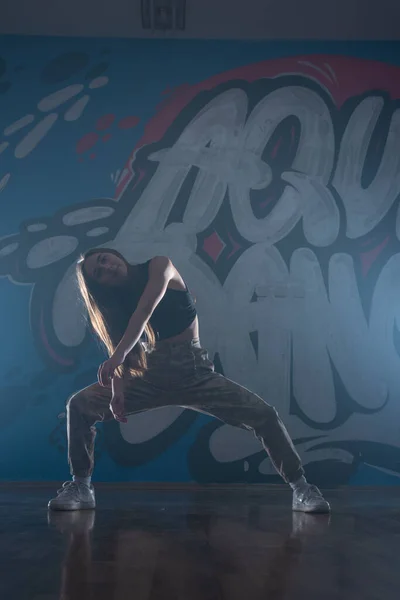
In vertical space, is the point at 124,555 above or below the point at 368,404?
below

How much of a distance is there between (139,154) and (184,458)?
2232 millimetres

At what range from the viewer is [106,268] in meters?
Result: 3.54

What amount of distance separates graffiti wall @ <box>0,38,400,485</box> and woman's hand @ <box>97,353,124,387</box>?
1.28 metres

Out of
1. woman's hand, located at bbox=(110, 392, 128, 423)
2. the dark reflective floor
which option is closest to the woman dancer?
woman's hand, located at bbox=(110, 392, 128, 423)

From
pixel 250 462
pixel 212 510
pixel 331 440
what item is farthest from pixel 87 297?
pixel 331 440

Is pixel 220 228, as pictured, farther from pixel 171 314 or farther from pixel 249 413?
pixel 249 413

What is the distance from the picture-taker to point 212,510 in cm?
323

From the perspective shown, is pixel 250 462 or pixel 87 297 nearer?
pixel 87 297

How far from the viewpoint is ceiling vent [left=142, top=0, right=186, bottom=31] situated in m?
4.50

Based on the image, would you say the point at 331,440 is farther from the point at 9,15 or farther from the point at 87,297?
the point at 9,15

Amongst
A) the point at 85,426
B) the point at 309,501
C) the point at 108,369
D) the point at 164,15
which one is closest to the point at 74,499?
the point at 85,426

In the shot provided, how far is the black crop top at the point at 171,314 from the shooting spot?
11.2 feet

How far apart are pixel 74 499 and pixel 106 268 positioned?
1.24 m

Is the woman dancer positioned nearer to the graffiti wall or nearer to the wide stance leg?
the wide stance leg
